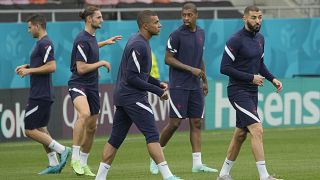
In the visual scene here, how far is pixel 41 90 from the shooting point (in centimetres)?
1700

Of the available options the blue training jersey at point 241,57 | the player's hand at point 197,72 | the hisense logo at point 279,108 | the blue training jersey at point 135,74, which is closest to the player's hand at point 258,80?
the blue training jersey at point 241,57

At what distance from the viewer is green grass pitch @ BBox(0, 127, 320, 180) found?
51.4 ft

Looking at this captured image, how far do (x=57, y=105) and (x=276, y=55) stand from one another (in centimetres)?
809

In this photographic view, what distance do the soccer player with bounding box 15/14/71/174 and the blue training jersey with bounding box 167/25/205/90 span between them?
1935mm

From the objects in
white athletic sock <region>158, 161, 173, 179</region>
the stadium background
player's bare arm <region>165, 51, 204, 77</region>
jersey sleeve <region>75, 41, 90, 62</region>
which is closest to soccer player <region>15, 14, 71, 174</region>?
jersey sleeve <region>75, 41, 90, 62</region>

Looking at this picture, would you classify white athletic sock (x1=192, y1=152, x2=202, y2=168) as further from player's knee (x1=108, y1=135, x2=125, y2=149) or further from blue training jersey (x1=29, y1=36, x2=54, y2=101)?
player's knee (x1=108, y1=135, x2=125, y2=149)

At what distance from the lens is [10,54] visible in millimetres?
27016

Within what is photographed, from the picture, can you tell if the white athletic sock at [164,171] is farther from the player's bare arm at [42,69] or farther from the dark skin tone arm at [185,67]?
the player's bare arm at [42,69]

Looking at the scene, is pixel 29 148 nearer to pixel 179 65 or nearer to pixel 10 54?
pixel 10 54

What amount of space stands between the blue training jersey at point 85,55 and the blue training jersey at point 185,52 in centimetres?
128

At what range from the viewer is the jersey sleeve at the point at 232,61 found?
46.1 ft

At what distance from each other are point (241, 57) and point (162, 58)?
14.6 meters

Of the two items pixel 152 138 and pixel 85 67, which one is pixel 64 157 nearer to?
pixel 85 67

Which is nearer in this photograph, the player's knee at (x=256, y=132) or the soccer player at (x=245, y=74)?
the player's knee at (x=256, y=132)
